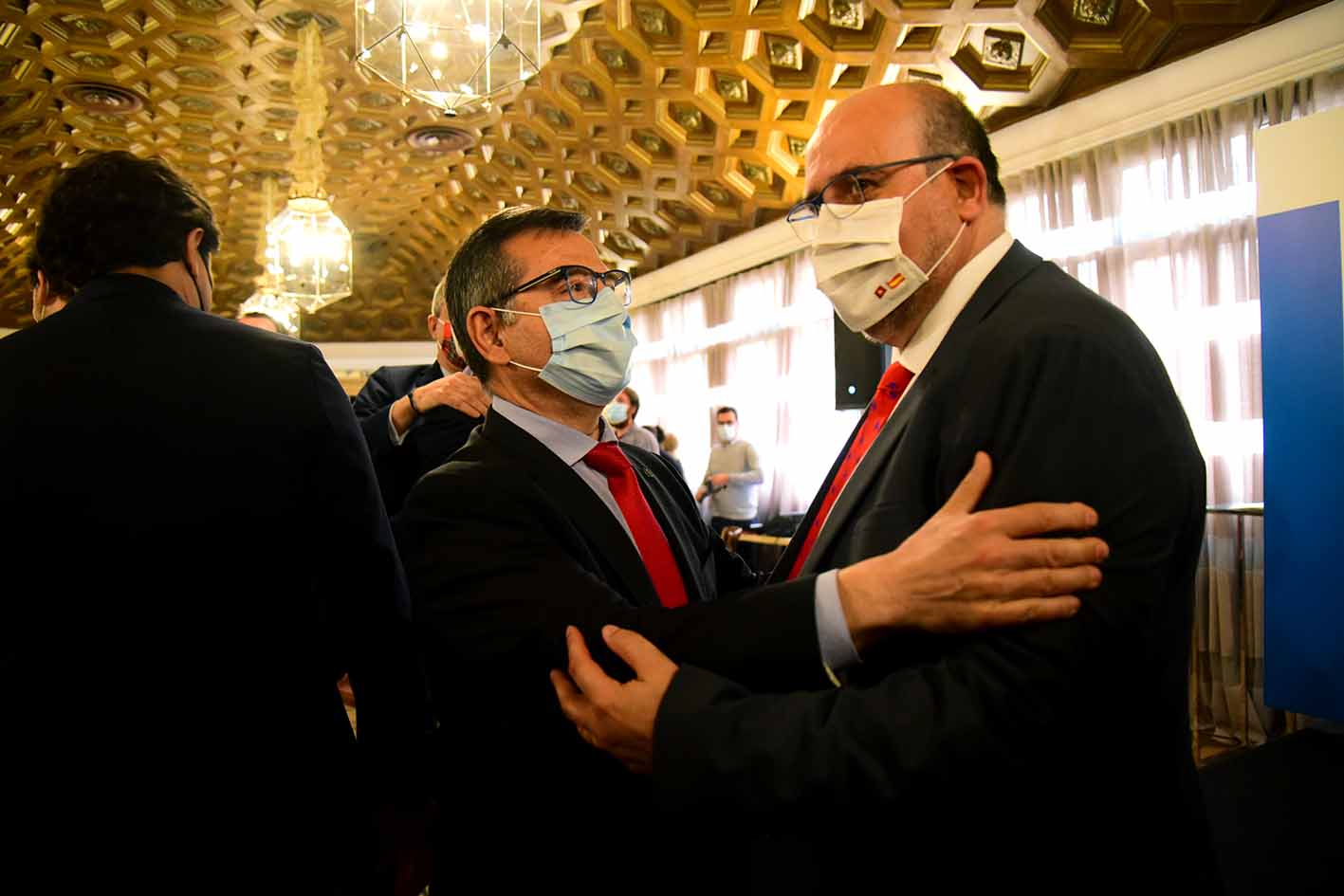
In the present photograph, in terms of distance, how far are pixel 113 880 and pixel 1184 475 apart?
1797 mm

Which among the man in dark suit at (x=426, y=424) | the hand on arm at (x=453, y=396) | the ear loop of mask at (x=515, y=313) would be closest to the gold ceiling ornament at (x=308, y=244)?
the man in dark suit at (x=426, y=424)

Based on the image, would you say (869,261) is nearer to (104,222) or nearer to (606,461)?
(606,461)

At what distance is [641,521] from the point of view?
6.13 feet

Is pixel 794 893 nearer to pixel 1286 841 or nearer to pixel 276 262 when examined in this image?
pixel 1286 841

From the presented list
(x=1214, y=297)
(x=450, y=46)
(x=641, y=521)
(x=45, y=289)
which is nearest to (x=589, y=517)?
(x=641, y=521)

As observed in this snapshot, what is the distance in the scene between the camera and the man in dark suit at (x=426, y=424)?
2686 millimetres

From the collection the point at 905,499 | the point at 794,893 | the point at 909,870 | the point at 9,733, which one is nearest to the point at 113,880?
the point at 9,733

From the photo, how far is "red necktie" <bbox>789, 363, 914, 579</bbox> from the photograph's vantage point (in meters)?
1.52

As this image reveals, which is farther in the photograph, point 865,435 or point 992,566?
point 865,435

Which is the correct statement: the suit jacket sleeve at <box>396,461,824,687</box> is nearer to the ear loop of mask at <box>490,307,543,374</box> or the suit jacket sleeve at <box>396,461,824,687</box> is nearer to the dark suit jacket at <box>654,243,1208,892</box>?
the dark suit jacket at <box>654,243,1208,892</box>

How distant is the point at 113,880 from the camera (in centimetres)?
142

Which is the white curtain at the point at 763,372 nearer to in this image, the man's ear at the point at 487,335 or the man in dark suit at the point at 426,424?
the man in dark suit at the point at 426,424

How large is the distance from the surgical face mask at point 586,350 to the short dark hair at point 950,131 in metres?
0.79

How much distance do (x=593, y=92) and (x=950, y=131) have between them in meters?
8.13
